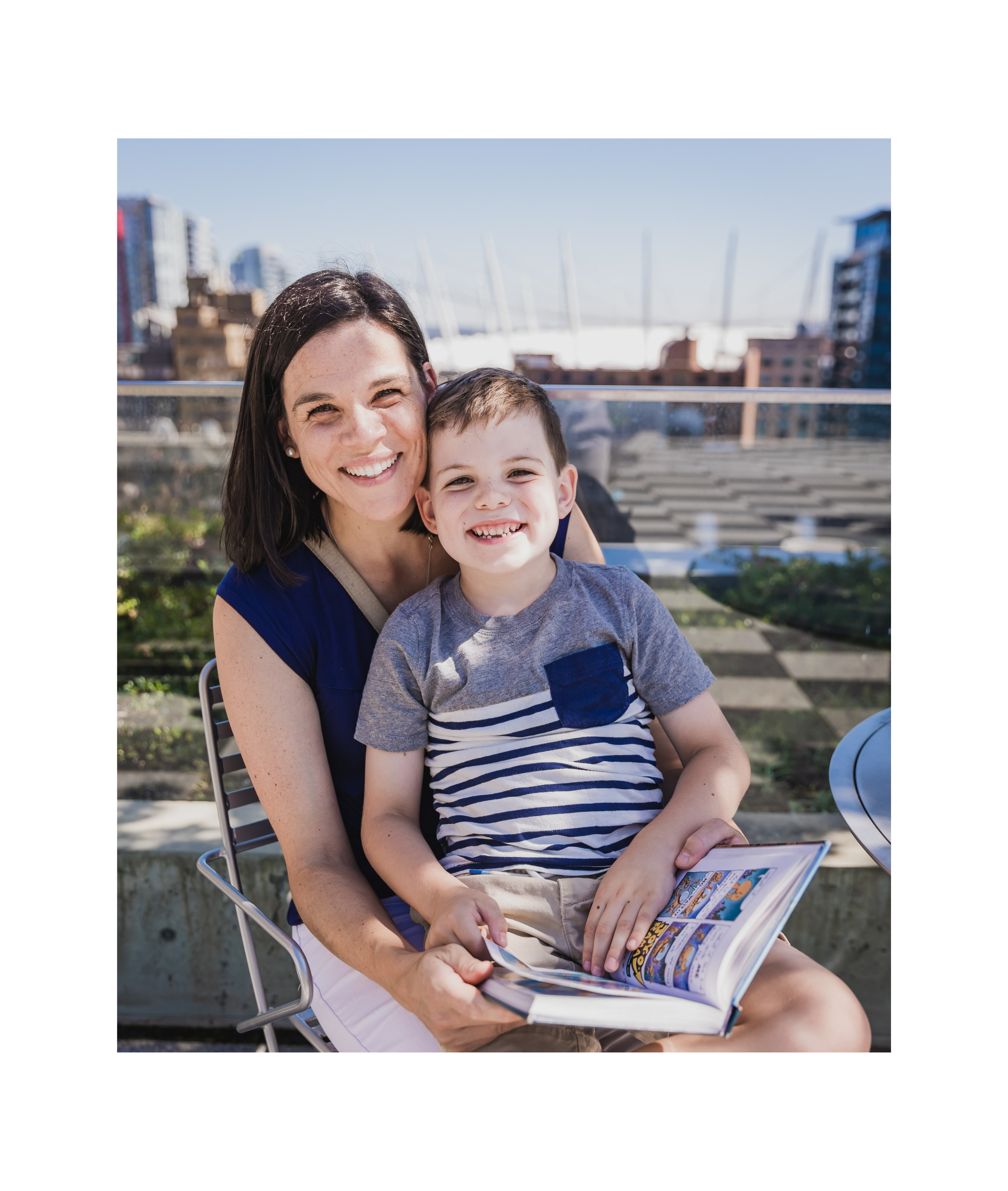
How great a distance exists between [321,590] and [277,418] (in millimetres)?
315

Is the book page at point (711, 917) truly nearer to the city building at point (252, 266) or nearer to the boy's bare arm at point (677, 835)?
the boy's bare arm at point (677, 835)

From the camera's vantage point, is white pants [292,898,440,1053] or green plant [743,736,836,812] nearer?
white pants [292,898,440,1053]

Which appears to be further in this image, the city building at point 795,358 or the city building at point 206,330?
the city building at point 795,358

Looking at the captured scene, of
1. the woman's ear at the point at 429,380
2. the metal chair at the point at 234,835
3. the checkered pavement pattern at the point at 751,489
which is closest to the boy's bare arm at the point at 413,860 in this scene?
the metal chair at the point at 234,835

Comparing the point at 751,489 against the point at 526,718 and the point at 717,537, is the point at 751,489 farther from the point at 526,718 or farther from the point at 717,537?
the point at 526,718

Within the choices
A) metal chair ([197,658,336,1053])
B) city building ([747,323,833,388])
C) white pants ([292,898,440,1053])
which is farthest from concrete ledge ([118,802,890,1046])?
city building ([747,323,833,388])

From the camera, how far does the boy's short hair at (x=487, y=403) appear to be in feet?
4.54

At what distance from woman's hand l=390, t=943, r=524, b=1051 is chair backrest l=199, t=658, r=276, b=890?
607mm

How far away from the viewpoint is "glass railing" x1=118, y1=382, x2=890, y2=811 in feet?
12.4

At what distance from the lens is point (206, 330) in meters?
7.93

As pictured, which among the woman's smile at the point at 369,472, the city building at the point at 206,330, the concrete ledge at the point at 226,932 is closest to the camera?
the woman's smile at the point at 369,472

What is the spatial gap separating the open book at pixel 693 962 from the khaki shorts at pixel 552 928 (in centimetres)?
5

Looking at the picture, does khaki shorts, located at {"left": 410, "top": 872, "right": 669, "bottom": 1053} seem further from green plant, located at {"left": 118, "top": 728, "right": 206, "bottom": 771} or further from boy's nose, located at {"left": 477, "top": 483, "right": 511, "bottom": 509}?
green plant, located at {"left": 118, "top": 728, "right": 206, "bottom": 771}

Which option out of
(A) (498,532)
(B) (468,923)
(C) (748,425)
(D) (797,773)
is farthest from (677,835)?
(C) (748,425)
